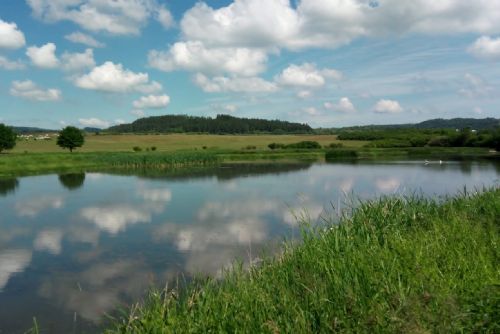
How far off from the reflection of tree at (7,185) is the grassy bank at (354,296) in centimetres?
2355

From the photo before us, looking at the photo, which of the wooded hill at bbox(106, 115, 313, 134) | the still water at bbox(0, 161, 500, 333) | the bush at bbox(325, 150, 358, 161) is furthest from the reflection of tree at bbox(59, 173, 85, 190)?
the wooded hill at bbox(106, 115, 313, 134)

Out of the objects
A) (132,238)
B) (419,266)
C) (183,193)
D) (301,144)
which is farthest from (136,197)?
(301,144)

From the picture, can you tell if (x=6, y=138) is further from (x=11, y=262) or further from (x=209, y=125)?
(x=209, y=125)

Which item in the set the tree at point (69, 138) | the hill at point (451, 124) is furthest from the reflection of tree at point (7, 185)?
the hill at point (451, 124)

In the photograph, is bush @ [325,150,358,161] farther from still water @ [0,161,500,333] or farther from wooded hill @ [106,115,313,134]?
wooded hill @ [106,115,313,134]

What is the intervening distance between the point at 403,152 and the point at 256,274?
6321 centimetres

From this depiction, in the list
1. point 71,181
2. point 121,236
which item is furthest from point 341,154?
point 121,236

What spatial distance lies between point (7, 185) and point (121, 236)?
19181 mm

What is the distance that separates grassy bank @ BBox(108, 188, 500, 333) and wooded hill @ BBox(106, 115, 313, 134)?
120691 millimetres

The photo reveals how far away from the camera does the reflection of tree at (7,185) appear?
85.2ft

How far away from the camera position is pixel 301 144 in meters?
70.5

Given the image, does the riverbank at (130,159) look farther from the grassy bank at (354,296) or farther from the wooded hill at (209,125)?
the wooded hill at (209,125)

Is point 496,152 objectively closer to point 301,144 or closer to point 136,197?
point 301,144

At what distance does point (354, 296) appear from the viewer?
4363 millimetres
